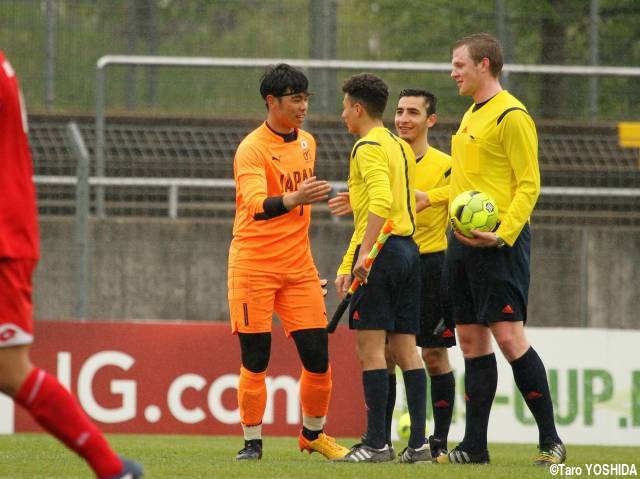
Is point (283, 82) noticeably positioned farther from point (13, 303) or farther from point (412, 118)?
point (13, 303)

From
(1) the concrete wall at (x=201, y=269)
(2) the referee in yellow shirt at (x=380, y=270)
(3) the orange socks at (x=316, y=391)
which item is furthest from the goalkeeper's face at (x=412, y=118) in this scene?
(1) the concrete wall at (x=201, y=269)

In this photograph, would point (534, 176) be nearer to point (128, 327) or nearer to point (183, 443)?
point (183, 443)

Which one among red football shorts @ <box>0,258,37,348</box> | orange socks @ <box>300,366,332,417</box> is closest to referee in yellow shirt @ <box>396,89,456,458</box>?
orange socks @ <box>300,366,332,417</box>

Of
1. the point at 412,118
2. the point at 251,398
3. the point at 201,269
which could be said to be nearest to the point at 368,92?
the point at 412,118

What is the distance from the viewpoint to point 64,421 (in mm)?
4859

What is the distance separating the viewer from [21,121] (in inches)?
192

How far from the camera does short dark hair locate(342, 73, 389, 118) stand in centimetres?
747

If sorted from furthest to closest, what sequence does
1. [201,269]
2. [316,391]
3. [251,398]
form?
[201,269] → [316,391] → [251,398]

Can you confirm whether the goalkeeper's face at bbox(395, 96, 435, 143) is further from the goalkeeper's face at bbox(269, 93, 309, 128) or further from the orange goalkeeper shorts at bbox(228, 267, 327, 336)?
the orange goalkeeper shorts at bbox(228, 267, 327, 336)

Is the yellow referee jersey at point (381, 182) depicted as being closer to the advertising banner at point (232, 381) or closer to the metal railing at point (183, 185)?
the advertising banner at point (232, 381)

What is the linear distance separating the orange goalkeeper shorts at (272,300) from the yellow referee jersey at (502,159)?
3.48 feet

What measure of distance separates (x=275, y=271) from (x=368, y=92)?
3.81 feet

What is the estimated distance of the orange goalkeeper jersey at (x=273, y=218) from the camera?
750 cm

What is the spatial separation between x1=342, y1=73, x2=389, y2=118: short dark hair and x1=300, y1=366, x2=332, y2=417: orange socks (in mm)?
1559
